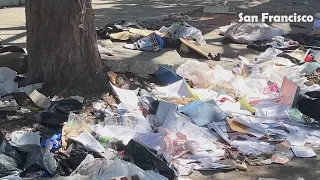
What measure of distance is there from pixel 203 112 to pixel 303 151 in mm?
943

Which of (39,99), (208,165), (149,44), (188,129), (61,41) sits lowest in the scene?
(208,165)

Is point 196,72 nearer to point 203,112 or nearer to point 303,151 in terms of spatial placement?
point 203,112

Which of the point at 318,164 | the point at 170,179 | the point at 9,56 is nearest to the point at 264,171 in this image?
the point at 318,164

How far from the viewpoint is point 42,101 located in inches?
186

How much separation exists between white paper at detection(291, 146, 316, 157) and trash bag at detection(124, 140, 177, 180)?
1.12m

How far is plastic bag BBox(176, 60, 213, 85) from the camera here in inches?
222

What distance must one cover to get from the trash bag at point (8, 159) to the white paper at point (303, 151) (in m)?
2.17

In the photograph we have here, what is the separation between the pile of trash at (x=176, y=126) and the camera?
3621 mm

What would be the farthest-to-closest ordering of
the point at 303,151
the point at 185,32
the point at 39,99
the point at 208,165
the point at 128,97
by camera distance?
the point at 185,32 < the point at 128,97 < the point at 39,99 < the point at 303,151 < the point at 208,165

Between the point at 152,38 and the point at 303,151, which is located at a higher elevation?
the point at 152,38

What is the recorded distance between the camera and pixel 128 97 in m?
4.97

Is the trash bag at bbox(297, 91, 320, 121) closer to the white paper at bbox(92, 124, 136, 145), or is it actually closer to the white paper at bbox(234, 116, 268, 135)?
the white paper at bbox(234, 116, 268, 135)

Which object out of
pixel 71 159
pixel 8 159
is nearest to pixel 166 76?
pixel 71 159

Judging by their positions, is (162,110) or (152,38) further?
(152,38)
